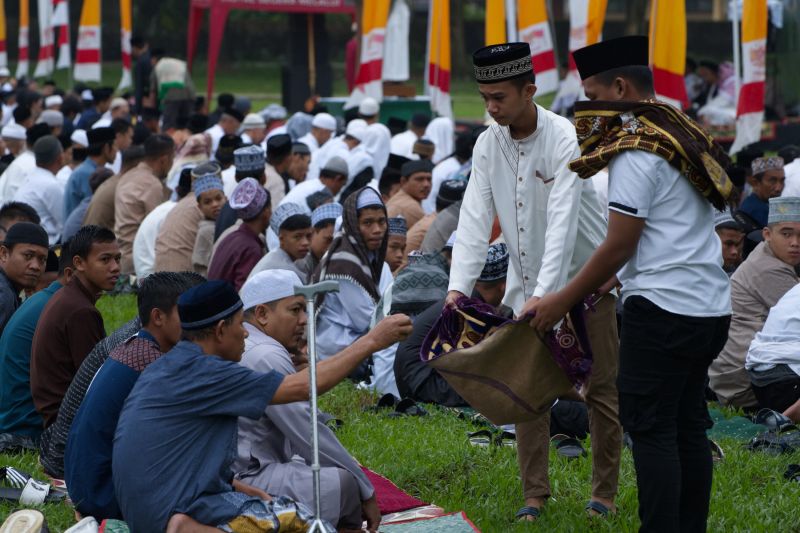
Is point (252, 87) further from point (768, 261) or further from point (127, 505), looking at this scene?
point (127, 505)

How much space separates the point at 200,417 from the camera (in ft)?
13.9

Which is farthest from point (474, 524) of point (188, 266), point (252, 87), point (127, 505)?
point (252, 87)

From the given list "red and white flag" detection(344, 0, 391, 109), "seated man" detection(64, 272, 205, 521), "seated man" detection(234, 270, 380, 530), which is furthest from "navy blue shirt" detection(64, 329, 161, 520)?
"red and white flag" detection(344, 0, 391, 109)

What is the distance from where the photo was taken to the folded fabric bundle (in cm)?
447

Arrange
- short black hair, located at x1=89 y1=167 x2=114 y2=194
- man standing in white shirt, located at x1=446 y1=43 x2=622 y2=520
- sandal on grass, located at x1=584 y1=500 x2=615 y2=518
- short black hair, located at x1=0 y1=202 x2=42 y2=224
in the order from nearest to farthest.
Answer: man standing in white shirt, located at x1=446 y1=43 x2=622 y2=520 < sandal on grass, located at x1=584 y1=500 x2=615 y2=518 < short black hair, located at x1=0 y1=202 x2=42 y2=224 < short black hair, located at x1=89 y1=167 x2=114 y2=194

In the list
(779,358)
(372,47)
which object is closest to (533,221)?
(779,358)

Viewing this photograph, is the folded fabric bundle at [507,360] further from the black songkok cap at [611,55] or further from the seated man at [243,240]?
the seated man at [243,240]

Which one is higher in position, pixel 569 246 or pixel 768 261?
pixel 569 246

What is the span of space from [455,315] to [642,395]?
843 millimetres

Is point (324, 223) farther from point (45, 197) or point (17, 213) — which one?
point (45, 197)

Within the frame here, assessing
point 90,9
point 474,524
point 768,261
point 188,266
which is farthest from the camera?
point 90,9

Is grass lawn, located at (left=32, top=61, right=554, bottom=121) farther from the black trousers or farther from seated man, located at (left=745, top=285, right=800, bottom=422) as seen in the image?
the black trousers

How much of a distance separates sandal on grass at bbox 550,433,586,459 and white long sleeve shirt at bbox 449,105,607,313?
1.53 m

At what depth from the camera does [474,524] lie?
5.09 m
